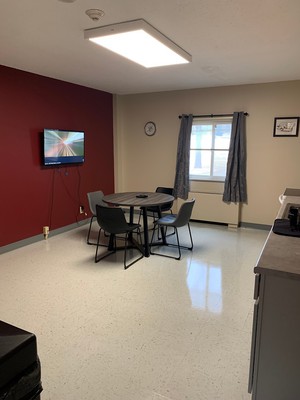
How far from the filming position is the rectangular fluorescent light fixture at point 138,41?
93.3 inches

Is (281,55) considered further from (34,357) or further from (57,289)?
(34,357)

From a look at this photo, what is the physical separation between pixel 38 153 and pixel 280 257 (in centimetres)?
377

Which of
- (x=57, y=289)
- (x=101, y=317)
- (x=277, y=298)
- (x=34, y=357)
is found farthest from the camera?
(x=57, y=289)

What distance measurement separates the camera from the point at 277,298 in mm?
1459

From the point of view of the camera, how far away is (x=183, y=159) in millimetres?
5594

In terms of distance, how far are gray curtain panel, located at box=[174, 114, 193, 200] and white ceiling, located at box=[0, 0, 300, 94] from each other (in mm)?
964

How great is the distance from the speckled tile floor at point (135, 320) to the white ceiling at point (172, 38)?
2409 mm

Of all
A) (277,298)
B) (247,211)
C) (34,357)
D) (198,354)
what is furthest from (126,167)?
(34,357)

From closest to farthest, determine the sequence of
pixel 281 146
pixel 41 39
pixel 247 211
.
→ pixel 41 39, pixel 281 146, pixel 247 211

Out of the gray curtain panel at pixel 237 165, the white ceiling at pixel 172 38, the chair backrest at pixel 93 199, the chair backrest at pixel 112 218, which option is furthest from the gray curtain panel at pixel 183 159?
the chair backrest at pixel 112 218

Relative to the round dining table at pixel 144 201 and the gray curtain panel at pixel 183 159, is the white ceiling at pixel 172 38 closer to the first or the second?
the gray curtain panel at pixel 183 159

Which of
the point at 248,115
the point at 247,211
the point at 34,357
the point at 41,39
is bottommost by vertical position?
the point at 247,211

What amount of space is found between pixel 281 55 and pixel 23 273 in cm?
378

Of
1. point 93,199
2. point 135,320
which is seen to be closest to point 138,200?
point 93,199
